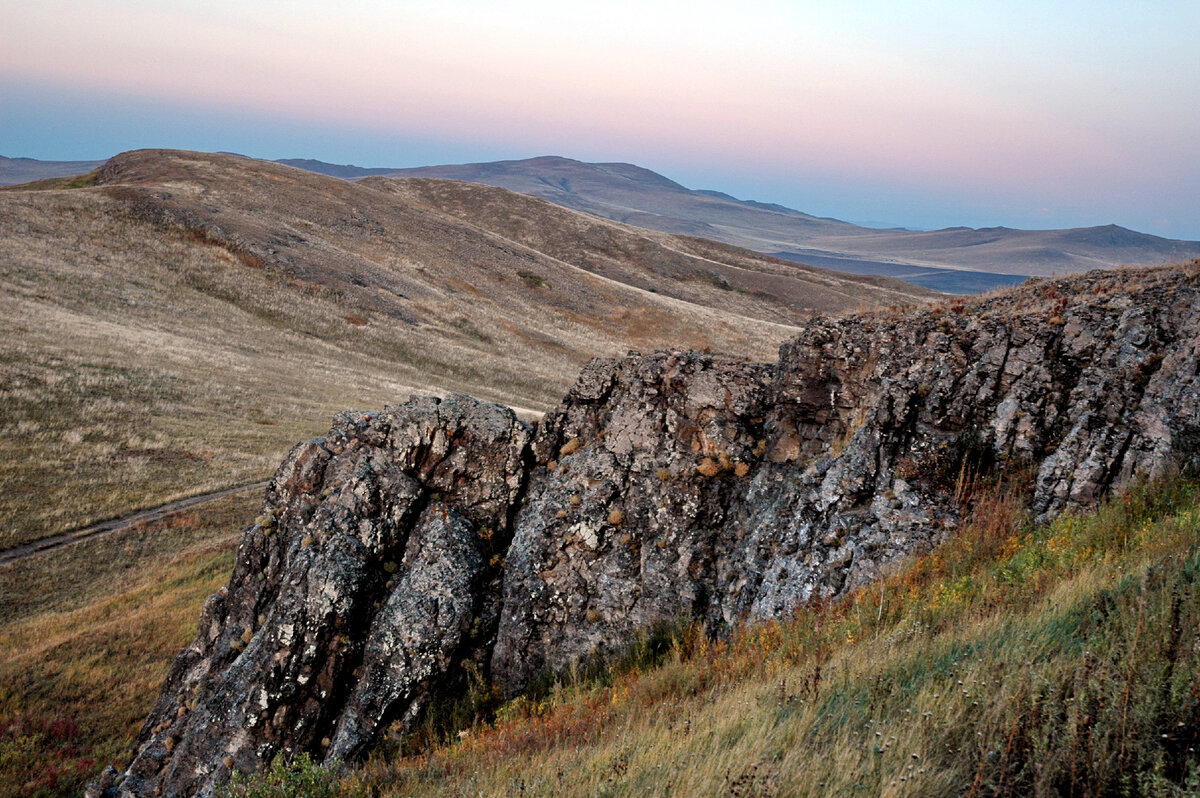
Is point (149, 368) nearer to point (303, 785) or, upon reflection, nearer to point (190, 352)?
point (190, 352)

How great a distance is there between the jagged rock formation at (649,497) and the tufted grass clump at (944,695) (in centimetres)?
119

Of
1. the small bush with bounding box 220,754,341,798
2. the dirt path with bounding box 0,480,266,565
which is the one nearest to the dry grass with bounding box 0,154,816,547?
the dirt path with bounding box 0,480,266,565

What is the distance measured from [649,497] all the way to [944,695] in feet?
22.9

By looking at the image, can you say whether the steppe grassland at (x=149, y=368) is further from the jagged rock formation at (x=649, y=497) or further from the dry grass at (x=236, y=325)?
the jagged rock formation at (x=649, y=497)

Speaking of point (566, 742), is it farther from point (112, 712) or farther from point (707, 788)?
point (112, 712)

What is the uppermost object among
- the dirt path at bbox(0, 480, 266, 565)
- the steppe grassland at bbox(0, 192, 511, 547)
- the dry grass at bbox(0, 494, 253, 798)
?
the steppe grassland at bbox(0, 192, 511, 547)

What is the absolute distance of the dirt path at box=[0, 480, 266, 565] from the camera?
2381 centimetres

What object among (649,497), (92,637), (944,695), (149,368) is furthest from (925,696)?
(149,368)

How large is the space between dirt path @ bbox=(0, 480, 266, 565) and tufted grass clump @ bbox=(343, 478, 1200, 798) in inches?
898

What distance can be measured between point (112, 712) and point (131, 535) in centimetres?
1149

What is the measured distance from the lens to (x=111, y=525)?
26562 millimetres

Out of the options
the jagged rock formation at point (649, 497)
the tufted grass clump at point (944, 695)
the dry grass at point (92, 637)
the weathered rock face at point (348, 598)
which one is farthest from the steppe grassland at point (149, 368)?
the tufted grass clump at point (944, 695)

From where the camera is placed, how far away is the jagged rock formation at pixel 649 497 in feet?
31.0

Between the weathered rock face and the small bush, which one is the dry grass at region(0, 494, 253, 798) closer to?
the weathered rock face
